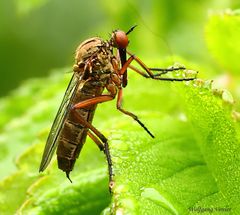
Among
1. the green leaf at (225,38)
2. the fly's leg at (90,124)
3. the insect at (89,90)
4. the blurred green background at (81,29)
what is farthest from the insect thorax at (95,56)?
the green leaf at (225,38)

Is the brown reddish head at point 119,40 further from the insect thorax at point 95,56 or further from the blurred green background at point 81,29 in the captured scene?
the blurred green background at point 81,29

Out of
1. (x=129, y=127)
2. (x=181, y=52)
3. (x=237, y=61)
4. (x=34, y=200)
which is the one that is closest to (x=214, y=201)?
(x=129, y=127)

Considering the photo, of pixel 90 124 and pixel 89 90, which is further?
pixel 89 90

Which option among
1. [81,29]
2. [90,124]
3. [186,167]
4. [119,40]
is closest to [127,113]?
[90,124]

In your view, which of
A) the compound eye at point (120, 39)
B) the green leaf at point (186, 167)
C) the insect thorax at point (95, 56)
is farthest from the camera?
the compound eye at point (120, 39)

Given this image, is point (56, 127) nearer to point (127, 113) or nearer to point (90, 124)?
point (90, 124)

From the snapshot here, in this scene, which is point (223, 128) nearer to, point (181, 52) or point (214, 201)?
point (214, 201)

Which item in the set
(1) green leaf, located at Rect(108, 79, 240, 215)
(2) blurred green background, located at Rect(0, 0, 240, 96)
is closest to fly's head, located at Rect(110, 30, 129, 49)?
(2) blurred green background, located at Rect(0, 0, 240, 96)
